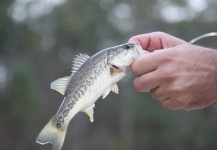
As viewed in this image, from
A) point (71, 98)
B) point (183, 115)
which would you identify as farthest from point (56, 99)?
point (71, 98)

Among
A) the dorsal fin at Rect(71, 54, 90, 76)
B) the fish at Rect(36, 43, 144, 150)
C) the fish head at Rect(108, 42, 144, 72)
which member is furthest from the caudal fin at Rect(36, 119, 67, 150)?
the fish head at Rect(108, 42, 144, 72)

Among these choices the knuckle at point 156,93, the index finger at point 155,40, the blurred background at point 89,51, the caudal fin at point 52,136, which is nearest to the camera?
the knuckle at point 156,93

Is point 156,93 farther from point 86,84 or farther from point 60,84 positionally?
point 60,84

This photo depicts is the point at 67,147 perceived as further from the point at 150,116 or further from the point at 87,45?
the point at 87,45

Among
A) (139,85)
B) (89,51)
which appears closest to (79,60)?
(139,85)

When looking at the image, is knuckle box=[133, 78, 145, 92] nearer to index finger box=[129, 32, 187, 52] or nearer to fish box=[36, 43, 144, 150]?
fish box=[36, 43, 144, 150]

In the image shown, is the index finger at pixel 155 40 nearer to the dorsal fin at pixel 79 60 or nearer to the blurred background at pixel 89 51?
the dorsal fin at pixel 79 60

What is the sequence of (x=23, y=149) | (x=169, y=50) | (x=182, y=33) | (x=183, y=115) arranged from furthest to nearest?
(x=182, y=33), (x=183, y=115), (x=23, y=149), (x=169, y=50)

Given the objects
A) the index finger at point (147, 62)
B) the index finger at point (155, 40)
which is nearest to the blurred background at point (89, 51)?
the index finger at point (155, 40)
